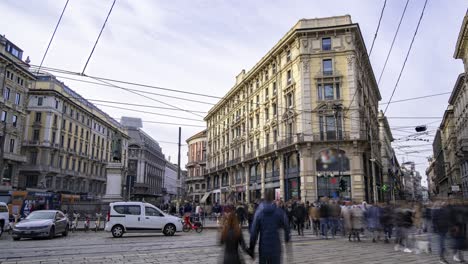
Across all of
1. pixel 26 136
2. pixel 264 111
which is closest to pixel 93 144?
pixel 26 136

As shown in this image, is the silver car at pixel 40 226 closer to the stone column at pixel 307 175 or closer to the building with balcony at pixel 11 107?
the stone column at pixel 307 175

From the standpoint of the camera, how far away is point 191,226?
23.1m

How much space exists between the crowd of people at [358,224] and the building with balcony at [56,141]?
37.3m

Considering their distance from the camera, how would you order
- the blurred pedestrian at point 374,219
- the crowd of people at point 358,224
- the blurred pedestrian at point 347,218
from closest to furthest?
the crowd of people at point 358,224 → the blurred pedestrian at point 374,219 → the blurred pedestrian at point 347,218

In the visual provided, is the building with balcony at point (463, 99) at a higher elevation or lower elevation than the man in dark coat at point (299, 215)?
higher

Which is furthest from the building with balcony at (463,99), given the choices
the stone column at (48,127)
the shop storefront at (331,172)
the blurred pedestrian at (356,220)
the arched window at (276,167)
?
the stone column at (48,127)

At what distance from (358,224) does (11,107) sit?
4796cm

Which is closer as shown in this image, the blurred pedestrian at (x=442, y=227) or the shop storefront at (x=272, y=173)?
the blurred pedestrian at (x=442, y=227)

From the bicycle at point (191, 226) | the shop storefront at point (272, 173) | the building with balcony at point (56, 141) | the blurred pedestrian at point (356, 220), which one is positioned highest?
the building with balcony at point (56, 141)

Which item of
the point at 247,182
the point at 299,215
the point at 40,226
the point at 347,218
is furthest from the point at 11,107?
the point at 347,218

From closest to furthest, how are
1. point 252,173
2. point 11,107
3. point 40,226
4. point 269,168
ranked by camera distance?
point 40,226
point 269,168
point 252,173
point 11,107

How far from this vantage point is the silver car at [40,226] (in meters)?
16.1

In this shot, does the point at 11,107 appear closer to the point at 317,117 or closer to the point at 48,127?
the point at 48,127

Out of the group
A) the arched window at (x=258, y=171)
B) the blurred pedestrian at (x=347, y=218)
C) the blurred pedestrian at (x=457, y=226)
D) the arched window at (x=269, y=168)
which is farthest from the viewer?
the arched window at (x=258, y=171)
